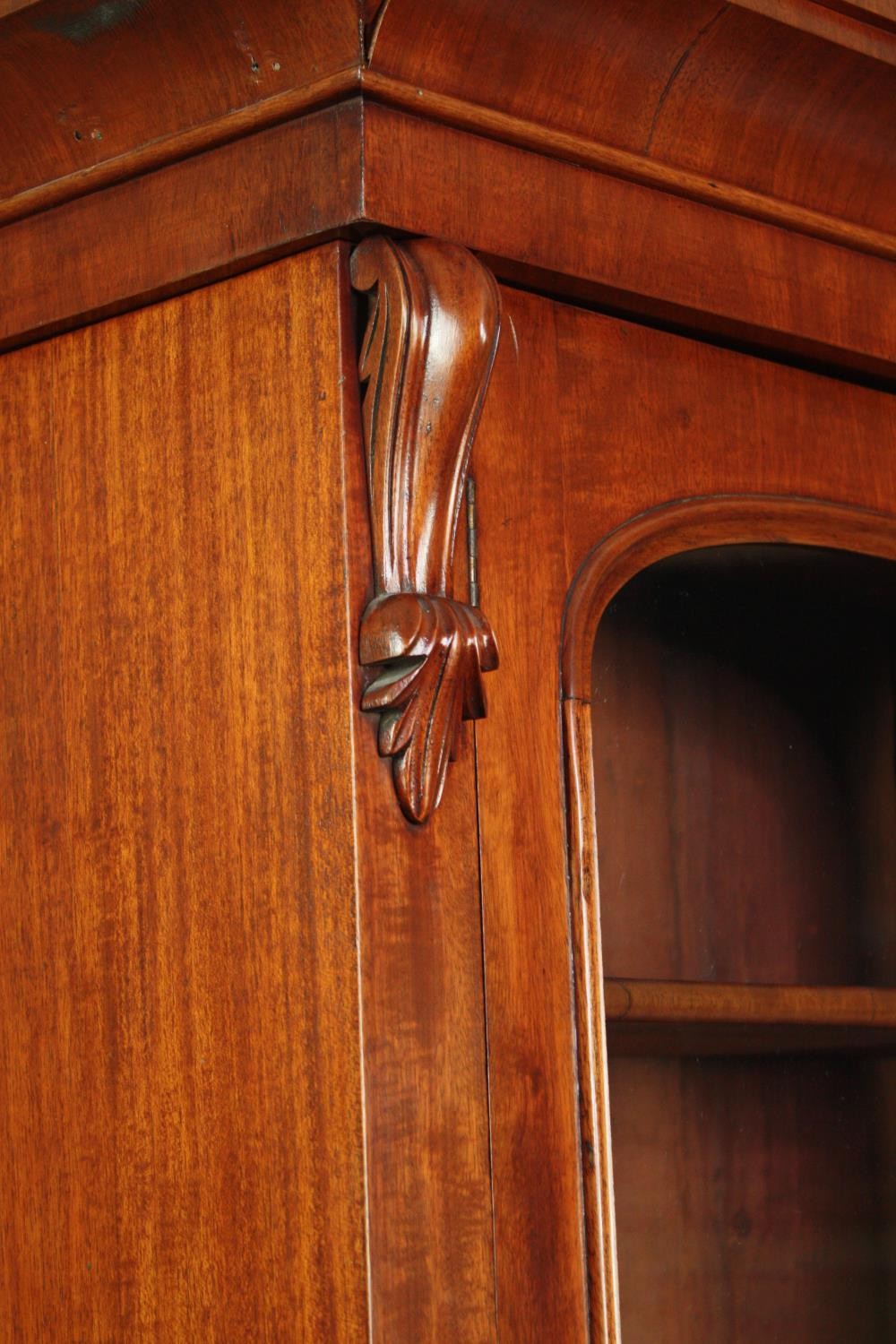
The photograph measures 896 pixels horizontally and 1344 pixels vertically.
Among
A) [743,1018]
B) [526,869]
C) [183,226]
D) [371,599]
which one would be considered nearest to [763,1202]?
[743,1018]

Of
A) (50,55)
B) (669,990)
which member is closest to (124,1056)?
(669,990)

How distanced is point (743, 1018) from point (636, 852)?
0.09 meters

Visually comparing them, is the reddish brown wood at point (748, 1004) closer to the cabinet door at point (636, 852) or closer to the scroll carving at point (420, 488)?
the cabinet door at point (636, 852)

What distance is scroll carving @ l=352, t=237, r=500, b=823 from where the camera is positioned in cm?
59

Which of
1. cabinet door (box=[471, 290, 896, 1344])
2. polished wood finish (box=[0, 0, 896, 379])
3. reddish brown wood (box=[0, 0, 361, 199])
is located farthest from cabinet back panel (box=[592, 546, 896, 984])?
reddish brown wood (box=[0, 0, 361, 199])

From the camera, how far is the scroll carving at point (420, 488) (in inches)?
23.1

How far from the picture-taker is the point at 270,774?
0.60 metres

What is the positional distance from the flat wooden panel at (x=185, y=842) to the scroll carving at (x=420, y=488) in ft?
0.05

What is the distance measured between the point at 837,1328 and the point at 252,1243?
1.12ft

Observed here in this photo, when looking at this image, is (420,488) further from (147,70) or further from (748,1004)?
(748,1004)

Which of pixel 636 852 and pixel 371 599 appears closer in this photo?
pixel 371 599

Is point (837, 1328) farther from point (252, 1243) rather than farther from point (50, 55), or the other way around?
point (50, 55)

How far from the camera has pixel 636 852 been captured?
0.75 m

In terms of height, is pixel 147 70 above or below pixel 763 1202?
above
